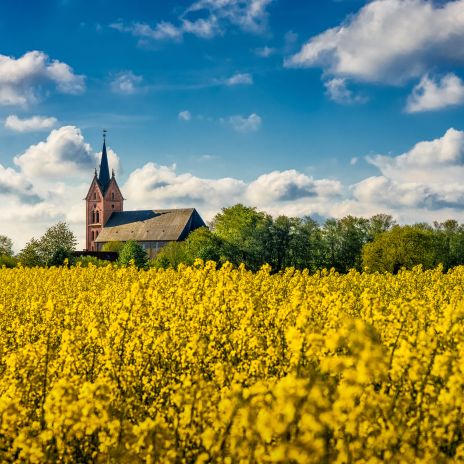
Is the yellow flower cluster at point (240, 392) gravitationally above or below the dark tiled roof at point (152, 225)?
below

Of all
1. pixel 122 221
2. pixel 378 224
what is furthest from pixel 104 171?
pixel 378 224

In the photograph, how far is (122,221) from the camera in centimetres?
10738

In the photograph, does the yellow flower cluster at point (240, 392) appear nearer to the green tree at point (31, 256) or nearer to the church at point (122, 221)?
the green tree at point (31, 256)

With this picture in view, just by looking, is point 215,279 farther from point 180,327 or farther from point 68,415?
point 68,415

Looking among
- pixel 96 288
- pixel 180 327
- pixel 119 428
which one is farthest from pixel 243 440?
pixel 96 288

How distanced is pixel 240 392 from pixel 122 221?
346 feet

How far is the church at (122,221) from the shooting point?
3916 inches

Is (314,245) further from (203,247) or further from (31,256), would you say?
(31,256)

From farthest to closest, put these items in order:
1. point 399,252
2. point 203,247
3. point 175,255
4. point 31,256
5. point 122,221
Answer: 1. point 122,221
2. point 175,255
3. point 203,247
4. point 399,252
5. point 31,256

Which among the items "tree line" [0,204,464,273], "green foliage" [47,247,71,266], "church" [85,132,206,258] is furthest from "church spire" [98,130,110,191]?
"green foliage" [47,247,71,266]

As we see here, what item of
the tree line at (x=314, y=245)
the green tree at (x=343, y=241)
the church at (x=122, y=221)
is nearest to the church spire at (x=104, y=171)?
the church at (x=122, y=221)

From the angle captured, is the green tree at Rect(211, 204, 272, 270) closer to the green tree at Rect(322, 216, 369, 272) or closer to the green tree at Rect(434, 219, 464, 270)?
the green tree at Rect(322, 216, 369, 272)

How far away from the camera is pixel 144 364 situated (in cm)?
845

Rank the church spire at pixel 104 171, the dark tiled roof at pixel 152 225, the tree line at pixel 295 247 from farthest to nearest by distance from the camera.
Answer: the church spire at pixel 104 171, the dark tiled roof at pixel 152 225, the tree line at pixel 295 247
